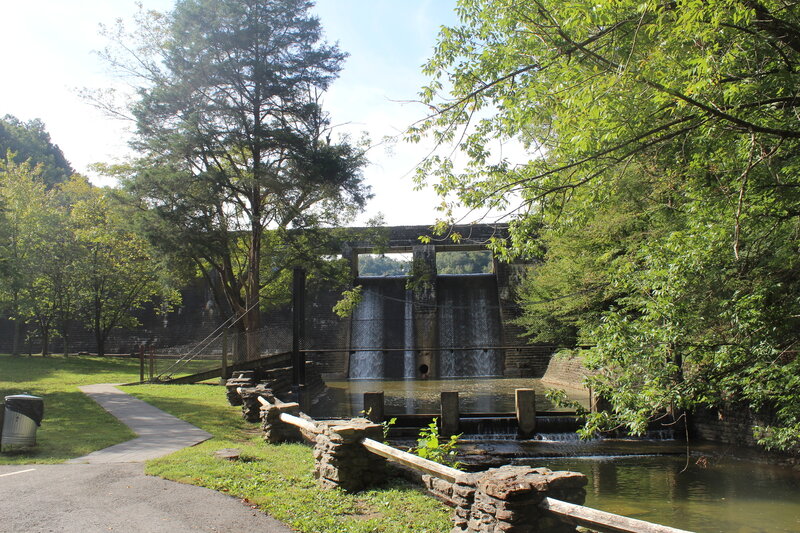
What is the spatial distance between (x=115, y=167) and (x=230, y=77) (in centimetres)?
590

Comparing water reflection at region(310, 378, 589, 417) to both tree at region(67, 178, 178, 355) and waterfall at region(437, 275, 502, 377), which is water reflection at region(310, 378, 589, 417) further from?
tree at region(67, 178, 178, 355)

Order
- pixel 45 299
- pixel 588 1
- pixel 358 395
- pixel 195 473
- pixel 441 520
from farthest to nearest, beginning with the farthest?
1. pixel 45 299
2. pixel 358 395
3. pixel 195 473
4. pixel 588 1
5. pixel 441 520

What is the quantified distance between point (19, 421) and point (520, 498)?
7.12 metres

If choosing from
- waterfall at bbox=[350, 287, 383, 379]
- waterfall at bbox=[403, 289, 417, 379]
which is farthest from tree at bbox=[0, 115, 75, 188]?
waterfall at bbox=[403, 289, 417, 379]

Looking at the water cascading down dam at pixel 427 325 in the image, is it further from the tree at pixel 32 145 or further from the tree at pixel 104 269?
the tree at pixel 32 145

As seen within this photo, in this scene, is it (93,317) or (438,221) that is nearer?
(438,221)


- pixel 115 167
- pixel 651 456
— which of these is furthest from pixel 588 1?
pixel 115 167

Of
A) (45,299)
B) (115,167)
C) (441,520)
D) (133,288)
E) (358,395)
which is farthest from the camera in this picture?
(133,288)

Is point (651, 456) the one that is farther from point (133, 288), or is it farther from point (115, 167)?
point (133, 288)

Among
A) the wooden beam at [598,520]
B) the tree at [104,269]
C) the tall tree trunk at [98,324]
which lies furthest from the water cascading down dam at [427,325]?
the wooden beam at [598,520]

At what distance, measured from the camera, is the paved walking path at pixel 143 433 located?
25.6 feet

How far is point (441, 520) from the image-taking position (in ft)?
17.6

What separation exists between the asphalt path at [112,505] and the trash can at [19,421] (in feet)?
3.52

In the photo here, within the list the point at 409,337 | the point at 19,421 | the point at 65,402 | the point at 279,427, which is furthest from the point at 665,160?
the point at 409,337
